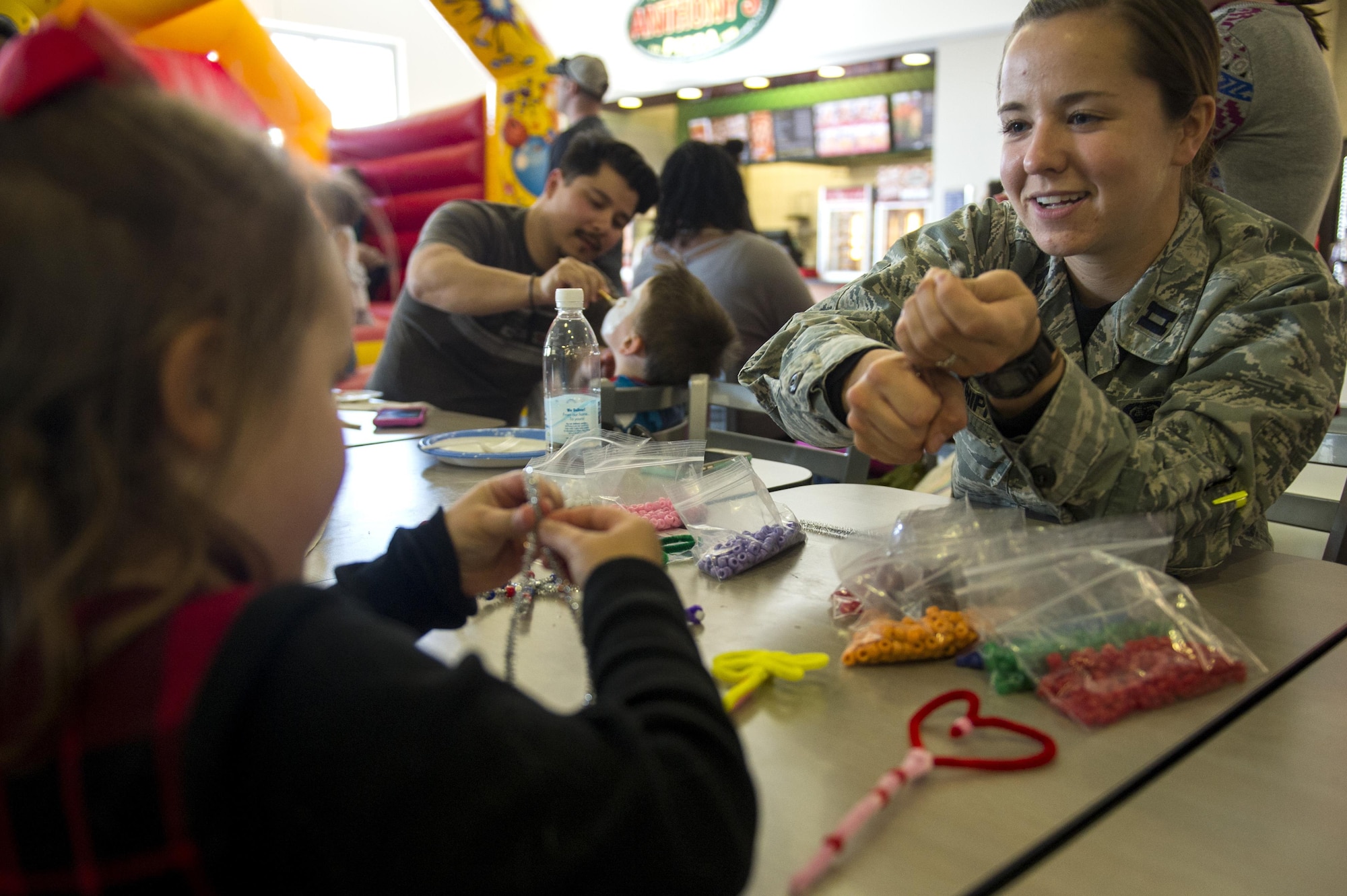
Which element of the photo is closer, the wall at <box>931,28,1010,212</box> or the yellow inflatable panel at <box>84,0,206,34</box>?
the yellow inflatable panel at <box>84,0,206,34</box>

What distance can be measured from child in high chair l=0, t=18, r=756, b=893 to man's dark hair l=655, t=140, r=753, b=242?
2.39 meters

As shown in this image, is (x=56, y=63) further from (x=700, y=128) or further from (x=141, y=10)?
(x=700, y=128)

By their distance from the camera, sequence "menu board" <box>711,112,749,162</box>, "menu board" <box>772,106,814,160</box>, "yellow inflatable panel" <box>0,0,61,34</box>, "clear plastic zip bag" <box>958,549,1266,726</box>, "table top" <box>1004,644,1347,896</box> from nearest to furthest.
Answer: "table top" <box>1004,644,1347,896</box>
"clear plastic zip bag" <box>958,549,1266,726</box>
"yellow inflatable panel" <box>0,0,61,34</box>
"menu board" <box>772,106,814,160</box>
"menu board" <box>711,112,749,162</box>

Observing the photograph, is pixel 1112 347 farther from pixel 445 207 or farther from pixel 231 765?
pixel 445 207

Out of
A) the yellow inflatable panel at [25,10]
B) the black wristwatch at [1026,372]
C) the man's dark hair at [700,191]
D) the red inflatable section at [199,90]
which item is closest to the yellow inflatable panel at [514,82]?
the yellow inflatable panel at [25,10]

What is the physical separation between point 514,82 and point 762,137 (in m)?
2.76

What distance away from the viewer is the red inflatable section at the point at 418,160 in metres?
5.45

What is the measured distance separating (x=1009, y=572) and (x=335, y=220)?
0.56 m

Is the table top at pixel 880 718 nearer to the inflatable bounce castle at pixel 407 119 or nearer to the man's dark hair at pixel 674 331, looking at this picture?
the man's dark hair at pixel 674 331

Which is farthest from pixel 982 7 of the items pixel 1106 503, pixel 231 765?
pixel 231 765

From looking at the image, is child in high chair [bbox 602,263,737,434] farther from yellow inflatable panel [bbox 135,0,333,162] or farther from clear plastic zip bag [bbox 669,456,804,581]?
yellow inflatable panel [bbox 135,0,333,162]

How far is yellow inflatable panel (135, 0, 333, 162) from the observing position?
4777mm

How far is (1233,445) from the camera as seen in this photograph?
911mm

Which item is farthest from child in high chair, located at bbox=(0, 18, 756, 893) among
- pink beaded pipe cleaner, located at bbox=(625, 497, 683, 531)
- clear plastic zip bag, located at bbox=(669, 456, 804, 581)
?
pink beaded pipe cleaner, located at bbox=(625, 497, 683, 531)
